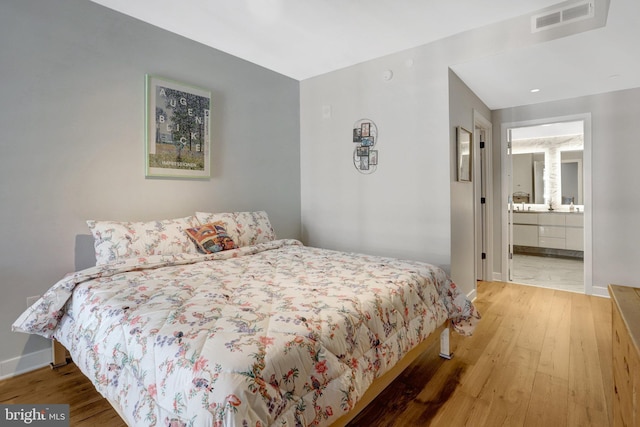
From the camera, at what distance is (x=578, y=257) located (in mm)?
5641

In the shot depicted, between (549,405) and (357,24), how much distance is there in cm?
288

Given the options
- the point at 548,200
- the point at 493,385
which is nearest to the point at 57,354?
the point at 493,385

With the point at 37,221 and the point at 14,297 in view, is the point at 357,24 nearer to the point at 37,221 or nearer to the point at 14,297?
the point at 37,221

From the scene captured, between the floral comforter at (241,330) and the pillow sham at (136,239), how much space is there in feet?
0.60

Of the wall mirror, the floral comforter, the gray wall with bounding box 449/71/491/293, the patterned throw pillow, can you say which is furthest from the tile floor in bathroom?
the patterned throw pillow

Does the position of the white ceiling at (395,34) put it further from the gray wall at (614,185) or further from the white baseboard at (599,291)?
the white baseboard at (599,291)

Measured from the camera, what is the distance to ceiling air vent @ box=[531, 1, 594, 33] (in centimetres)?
222

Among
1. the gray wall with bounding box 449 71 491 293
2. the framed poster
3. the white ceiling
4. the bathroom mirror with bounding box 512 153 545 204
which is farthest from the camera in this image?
the bathroom mirror with bounding box 512 153 545 204

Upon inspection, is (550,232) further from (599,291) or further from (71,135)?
(71,135)

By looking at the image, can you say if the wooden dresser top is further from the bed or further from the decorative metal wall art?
the decorative metal wall art

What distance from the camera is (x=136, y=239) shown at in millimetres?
2248

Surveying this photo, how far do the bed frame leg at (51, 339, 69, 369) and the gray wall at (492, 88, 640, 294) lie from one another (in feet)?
16.2

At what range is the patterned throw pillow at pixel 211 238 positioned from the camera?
8.18 ft

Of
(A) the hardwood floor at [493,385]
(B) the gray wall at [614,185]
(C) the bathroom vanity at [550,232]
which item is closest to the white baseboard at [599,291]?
(B) the gray wall at [614,185]
